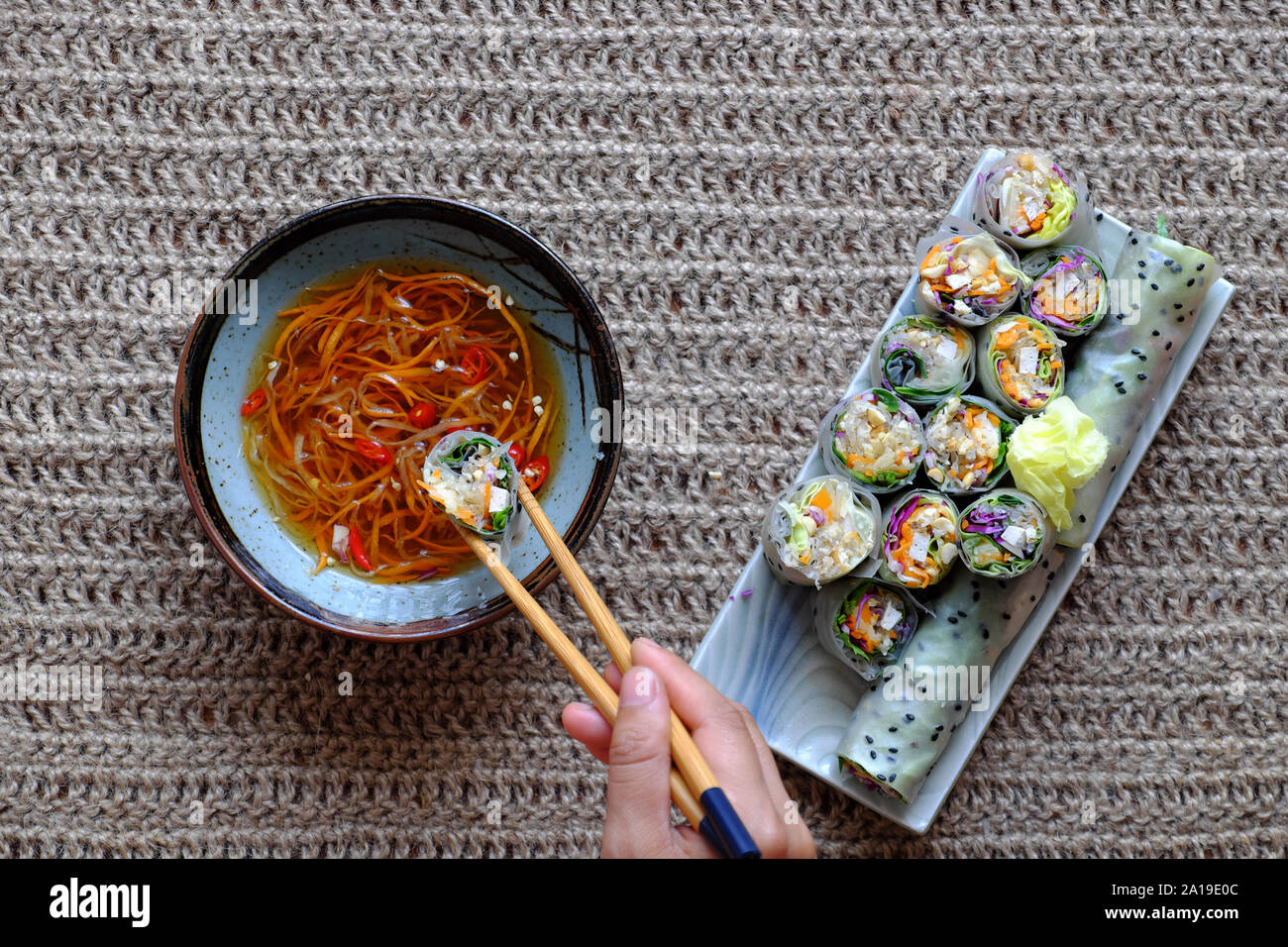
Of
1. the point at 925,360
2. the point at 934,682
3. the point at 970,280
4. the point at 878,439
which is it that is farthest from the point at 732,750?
the point at 970,280

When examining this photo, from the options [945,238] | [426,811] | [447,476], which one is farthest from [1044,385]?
[426,811]

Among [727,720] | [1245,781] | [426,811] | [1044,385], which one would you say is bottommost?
[426,811]

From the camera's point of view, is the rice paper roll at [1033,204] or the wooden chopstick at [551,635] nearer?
the wooden chopstick at [551,635]

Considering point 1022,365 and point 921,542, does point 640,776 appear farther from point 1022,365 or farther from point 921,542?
point 1022,365

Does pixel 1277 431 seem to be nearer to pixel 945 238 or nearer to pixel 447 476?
pixel 945 238

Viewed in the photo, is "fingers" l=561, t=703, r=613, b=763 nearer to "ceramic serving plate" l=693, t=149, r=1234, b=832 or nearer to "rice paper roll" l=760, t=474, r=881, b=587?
"ceramic serving plate" l=693, t=149, r=1234, b=832

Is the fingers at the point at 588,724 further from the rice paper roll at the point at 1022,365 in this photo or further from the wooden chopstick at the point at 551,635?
the rice paper roll at the point at 1022,365

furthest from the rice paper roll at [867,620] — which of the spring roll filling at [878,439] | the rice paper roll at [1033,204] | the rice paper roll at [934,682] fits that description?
the rice paper roll at [1033,204]
